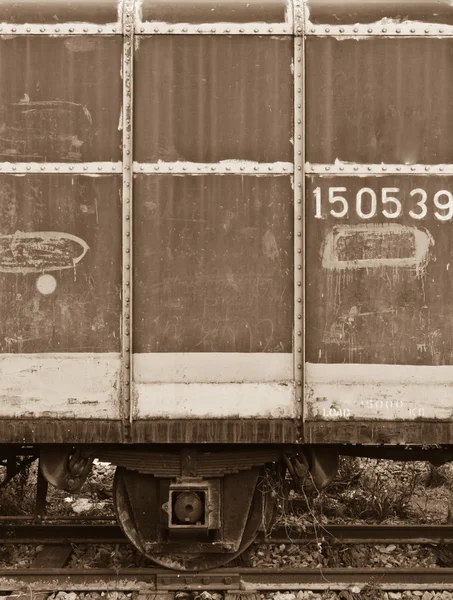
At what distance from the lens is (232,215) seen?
14.1 feet

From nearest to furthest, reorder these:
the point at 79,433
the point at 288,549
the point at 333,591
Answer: the point at 79,433 → the point at 333,591 → the point at 288,549

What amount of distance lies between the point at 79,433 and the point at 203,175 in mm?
1874

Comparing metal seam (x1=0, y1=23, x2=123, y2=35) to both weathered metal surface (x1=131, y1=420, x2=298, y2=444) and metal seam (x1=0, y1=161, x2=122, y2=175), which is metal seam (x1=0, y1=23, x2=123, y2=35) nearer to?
metal seam (x1=0, y1=161, x2=122, y2=175)

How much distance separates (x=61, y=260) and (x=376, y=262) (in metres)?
2.08

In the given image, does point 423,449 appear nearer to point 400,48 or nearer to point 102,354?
point 102,354

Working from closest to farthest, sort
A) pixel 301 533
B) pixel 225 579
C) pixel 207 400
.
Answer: pixel 207 400
pixel 225 579
pixel 301 533

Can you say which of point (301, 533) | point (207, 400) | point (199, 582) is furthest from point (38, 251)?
point (301, 533)

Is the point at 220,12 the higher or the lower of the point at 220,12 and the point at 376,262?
the higher

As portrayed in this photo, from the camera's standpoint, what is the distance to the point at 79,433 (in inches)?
168

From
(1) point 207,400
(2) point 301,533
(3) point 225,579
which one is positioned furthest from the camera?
(2) point 301,533

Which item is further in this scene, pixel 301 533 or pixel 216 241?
pixel 301 533

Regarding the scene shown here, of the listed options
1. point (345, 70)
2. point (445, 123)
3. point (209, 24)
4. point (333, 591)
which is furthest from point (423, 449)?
point (209, 24)

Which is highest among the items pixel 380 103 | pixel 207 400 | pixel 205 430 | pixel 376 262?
pixel 380 103

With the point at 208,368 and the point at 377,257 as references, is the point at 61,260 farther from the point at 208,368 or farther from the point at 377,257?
the point at 377,257
